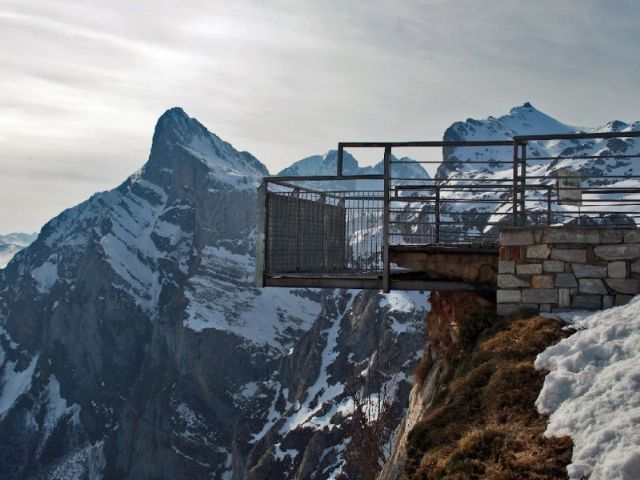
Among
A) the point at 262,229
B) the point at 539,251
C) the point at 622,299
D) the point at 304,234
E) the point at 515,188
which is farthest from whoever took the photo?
the point at 304,234

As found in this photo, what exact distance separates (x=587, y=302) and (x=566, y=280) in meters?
0.49

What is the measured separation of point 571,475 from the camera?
27.2 ft

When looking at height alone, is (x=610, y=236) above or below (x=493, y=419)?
above

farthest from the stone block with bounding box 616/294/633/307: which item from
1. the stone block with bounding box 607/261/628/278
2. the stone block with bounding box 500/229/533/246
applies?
the stone block with bounding box 500/229/533/246

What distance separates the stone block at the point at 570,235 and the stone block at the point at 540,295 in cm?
83

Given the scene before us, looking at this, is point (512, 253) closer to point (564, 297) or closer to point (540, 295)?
point (540, 295)

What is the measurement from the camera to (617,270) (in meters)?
13.0

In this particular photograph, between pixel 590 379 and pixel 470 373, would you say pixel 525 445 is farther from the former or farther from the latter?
pixel 470 373

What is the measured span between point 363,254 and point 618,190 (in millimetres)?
6330

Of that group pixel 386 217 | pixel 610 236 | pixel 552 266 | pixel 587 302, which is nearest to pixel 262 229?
pixel 386 217

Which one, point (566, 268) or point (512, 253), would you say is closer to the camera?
point (566, 268)

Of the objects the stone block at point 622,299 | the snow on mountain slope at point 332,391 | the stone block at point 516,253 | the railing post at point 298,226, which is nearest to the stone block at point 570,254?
the stone block at point 516,253

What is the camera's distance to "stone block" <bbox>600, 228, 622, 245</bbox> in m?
13.0

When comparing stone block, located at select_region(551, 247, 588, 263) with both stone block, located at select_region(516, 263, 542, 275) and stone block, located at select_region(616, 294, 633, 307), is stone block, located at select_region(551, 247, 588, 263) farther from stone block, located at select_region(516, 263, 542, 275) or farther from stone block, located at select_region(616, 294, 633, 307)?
stone block, located at select_region(616, 294, 633, 307)
